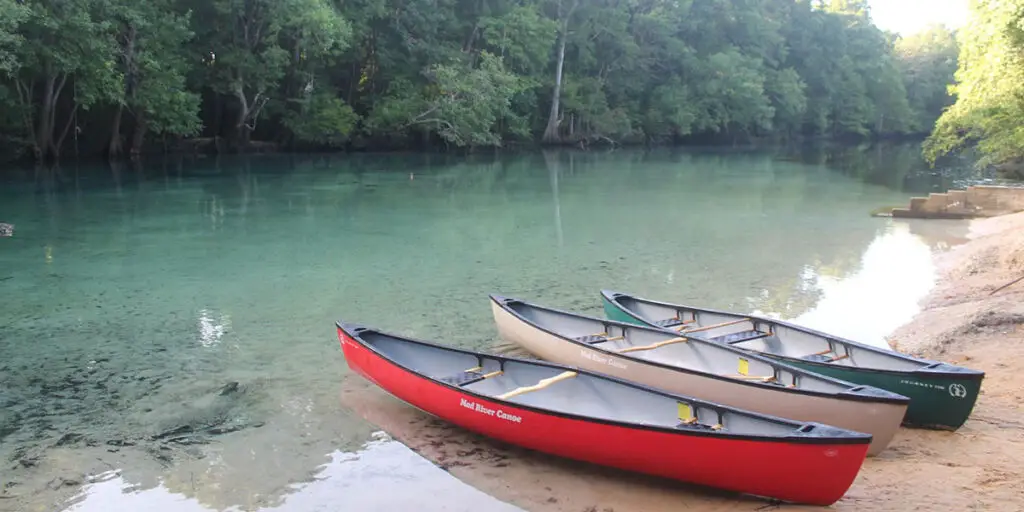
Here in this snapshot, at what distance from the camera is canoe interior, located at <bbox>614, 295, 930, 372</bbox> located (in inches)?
289

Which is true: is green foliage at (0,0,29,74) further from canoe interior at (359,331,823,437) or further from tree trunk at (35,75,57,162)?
canoe interior at (359,331,823,437)

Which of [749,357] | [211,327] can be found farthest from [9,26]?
[749,357]

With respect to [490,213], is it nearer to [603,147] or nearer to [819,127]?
[603,147]

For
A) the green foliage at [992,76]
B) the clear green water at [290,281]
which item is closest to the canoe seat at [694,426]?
the clear green water at [290,281]

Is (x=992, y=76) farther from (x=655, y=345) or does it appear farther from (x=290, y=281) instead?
(x=290, y=281)

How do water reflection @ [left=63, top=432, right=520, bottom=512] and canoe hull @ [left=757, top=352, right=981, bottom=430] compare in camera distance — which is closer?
water reflection @ [left=63, top=432, right=520, bottom=512]

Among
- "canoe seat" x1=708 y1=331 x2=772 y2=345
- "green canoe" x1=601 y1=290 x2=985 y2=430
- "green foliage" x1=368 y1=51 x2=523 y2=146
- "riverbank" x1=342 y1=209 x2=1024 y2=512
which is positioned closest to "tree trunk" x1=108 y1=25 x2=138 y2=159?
"green foliage" x1=368 y1=51 x2=523 y2=146

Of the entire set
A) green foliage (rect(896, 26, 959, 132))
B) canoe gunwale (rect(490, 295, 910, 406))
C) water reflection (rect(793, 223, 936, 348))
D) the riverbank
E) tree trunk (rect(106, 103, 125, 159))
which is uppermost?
green foliage (rect(896, 26, 959, 132))

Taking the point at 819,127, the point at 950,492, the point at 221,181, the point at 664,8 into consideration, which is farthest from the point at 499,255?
the point at 819,127

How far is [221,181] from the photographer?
96.4 feet

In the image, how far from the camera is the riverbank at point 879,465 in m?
5.70

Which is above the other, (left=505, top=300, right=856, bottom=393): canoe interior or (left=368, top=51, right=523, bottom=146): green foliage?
(left=368, top=51, right=523, bottom=146): green foliage

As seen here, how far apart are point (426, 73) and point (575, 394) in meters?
38.9

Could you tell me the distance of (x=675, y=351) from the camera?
8125 mm
